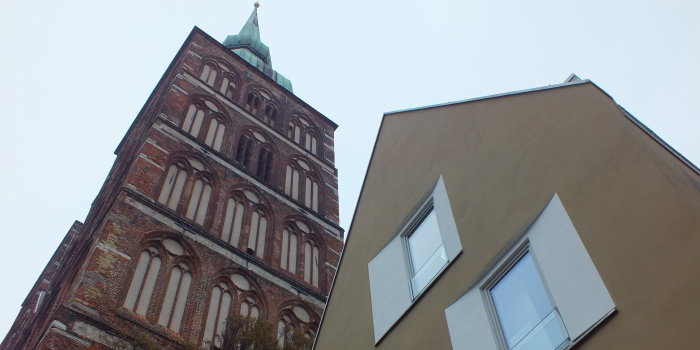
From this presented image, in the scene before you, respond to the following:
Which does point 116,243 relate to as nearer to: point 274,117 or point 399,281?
point 399,281

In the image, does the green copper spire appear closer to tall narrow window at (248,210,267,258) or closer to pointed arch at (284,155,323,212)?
pointed arch at (284,155,323,212)

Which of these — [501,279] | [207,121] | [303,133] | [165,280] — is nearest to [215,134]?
[207,121]

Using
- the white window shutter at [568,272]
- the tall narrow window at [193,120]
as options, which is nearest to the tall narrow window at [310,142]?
the tall narrow window at [193,120]

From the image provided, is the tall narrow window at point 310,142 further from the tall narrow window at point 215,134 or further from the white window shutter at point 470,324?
the white window shutter at point 470,324

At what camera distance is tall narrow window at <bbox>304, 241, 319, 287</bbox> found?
19.2m

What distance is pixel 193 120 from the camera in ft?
71.5

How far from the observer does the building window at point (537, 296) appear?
454 centimetres

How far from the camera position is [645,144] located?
4.75m

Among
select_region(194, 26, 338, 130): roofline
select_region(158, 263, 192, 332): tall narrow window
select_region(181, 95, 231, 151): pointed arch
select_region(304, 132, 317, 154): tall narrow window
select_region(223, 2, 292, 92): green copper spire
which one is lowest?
select_region(158, 263, 192, 332): tall narrow window

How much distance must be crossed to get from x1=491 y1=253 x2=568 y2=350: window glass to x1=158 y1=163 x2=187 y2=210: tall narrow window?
13200 millimetres

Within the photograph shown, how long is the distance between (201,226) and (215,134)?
5.53 meters

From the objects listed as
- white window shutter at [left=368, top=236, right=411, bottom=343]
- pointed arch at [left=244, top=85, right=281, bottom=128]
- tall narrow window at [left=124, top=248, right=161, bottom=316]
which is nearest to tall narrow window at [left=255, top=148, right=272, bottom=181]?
pointed arch at [left=244, top=85, right=281, bottom=128]

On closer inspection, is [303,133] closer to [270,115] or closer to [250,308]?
[270,115]

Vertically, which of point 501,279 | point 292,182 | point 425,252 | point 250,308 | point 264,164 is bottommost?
point 501,279
